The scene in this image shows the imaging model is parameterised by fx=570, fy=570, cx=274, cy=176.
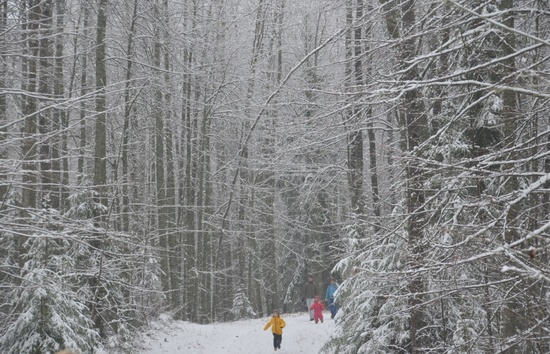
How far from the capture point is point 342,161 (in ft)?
63.9

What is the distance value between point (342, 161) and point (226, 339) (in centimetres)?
699

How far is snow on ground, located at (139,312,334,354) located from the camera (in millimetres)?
15469

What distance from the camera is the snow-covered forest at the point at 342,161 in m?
5.18

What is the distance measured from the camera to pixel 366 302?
936 centimetres

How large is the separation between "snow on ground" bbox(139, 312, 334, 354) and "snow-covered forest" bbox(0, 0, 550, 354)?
870mm

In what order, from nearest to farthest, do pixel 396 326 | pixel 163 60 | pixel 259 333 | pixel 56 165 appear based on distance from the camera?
pixel 396 326 < pixel 56 165 < pixel 259 333 < pixel 163 60

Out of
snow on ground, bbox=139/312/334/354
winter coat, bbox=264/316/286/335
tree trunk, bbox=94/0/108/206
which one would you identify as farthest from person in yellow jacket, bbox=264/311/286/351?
tree trunk, bbox=94/0/108/206

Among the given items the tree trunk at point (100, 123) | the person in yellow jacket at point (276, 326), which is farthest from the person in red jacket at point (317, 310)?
the tree trunk at point (100, 123)

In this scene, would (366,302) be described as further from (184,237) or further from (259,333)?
(184,237)

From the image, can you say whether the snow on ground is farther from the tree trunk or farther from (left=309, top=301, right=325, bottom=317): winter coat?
the tree trunk

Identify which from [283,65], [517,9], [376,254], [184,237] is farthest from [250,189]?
[517,9]

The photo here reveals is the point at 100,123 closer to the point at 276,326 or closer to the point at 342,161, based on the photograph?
the point at 276,326

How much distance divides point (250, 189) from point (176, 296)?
241 inches

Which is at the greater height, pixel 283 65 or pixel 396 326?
pixel 283 65
